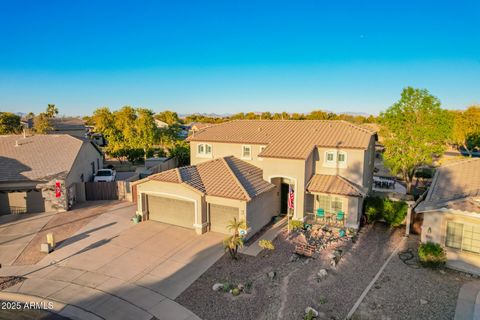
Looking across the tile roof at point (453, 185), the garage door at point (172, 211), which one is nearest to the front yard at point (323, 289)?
the tile roof at point (453, 185)

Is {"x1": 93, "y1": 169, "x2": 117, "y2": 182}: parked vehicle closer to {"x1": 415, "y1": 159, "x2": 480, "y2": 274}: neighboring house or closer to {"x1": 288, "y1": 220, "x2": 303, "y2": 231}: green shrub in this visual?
{"x1": 288, "y1": 220, "x2": 303, "y2": 231}: green shrub

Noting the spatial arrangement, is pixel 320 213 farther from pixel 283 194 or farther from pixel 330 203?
pixel 283 194

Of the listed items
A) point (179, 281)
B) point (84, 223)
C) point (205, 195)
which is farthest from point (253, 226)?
point (84, 223)

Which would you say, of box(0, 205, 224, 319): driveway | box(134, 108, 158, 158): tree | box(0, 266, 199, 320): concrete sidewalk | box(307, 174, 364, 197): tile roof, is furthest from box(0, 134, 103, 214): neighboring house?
box(307, 174, 364, 197): tile roof

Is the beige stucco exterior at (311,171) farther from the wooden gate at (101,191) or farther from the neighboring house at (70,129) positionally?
the neighboring house at (70,129)

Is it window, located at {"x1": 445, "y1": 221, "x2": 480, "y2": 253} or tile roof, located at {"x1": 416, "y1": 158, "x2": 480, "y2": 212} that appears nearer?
window, located at {"x1": 445, "y1": 221, "x2": 480, "y2": 253}
